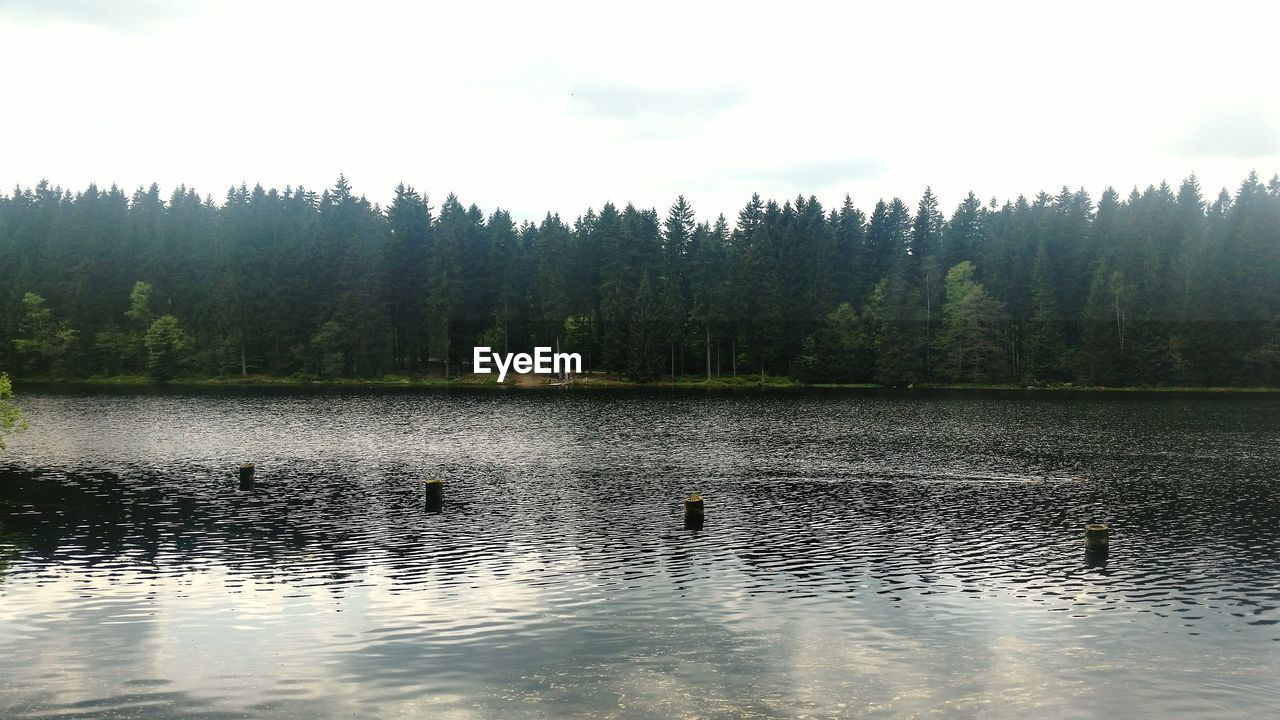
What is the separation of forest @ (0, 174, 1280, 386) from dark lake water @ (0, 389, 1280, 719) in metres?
90.2

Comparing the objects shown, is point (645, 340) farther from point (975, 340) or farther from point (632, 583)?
point (632, 583)

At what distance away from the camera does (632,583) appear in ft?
91.6

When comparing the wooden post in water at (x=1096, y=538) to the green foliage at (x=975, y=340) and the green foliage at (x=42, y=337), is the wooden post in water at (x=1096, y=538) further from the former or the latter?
the green foliage at (x=42, y=337)

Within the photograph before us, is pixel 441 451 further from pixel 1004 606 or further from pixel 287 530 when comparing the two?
pixel 1004 606

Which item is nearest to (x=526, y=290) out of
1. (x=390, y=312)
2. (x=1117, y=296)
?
(x=390, y=312)

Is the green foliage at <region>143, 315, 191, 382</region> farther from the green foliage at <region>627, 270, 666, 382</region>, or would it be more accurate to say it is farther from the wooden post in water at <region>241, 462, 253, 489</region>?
the wooden post in water at <region>241, 462, 253, 489</region>

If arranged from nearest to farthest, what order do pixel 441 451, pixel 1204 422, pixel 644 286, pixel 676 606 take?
pixel 676 606
pixel 441 451
pixel 1204 422
pixel 644 286

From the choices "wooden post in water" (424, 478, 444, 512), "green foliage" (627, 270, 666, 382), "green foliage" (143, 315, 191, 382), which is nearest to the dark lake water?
"wooden post in water" (424, 478, 444, 512)

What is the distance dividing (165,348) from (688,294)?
3789 inches

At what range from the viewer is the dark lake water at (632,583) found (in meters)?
18.9

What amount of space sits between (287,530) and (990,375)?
453 feet

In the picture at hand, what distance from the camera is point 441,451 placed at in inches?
2445

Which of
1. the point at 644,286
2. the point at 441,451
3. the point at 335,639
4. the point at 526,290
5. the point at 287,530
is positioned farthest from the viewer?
the point at 526,290

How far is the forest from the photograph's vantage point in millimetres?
142875
